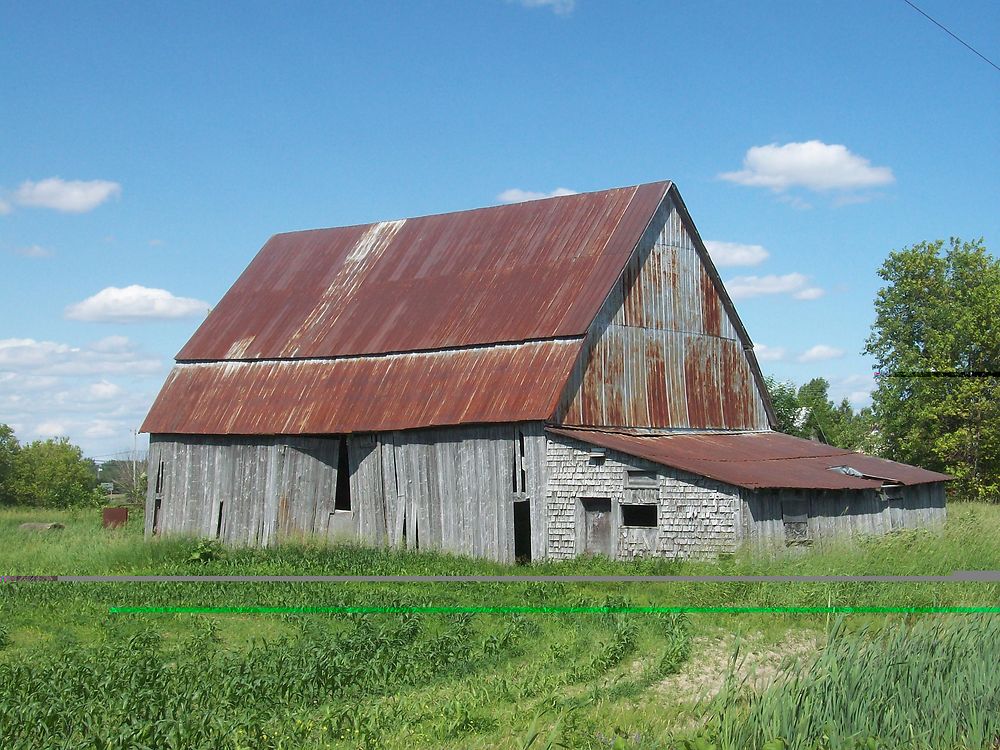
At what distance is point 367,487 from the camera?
1115 inches

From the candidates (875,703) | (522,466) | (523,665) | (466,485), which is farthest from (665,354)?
(875,703)

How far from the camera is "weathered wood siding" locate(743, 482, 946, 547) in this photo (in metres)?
23.2

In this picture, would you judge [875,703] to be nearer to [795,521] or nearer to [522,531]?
[795,521]

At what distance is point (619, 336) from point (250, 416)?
9.90 metres

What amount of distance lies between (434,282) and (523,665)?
61.5 ft

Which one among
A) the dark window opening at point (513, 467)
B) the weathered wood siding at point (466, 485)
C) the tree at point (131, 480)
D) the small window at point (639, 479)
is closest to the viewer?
the small window at point (639, 479)

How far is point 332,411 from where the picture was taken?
1148 inches

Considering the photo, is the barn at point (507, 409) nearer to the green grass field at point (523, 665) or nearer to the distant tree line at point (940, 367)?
the green grass field at point (523, 665)

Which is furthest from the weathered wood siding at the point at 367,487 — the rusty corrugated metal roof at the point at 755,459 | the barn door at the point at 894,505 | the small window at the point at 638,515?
the barn door at the point at 894,505

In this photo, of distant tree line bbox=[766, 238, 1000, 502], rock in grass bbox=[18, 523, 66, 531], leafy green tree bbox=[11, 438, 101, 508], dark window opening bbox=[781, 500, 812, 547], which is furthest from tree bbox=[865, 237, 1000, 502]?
leafy green tree bbox=[11, 438, 101, 508]

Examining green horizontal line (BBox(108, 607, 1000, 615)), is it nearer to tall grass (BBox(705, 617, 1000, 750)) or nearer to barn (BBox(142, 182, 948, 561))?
tall grass (BBox(705, 617, 1000, 750))

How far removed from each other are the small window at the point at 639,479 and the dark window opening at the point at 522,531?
9.05ft

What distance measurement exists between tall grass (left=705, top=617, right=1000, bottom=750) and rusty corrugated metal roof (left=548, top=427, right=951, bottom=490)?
36.2ft

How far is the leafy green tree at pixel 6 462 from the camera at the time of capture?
71125 mm
